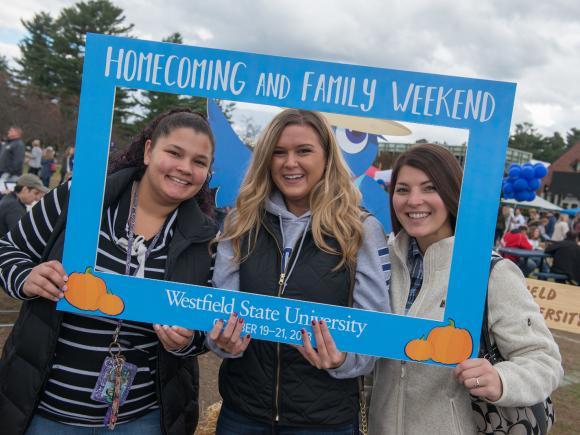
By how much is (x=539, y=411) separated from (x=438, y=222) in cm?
84

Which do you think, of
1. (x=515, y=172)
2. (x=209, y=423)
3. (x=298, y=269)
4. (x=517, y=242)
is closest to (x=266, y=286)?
(x=298, y=269)

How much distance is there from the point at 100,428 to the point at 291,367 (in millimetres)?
831

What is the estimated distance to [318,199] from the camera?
1961 mm

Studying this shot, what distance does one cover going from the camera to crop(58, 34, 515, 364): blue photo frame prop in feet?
5.81

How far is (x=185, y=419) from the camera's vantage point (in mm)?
2145

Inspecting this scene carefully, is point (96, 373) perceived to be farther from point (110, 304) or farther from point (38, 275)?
point (38, 275)

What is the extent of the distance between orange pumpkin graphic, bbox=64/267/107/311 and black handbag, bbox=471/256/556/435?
4.88ft

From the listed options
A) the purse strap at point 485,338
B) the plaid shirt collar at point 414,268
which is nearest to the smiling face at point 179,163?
the plaid shirt collar at point 414,268

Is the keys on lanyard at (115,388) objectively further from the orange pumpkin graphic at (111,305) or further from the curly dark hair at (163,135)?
the curly dark hair at (163,135)

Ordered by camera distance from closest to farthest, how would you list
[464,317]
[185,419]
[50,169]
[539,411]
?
1. [464,317]
2. [539,411]
3. [185,419]
4. [50,169]

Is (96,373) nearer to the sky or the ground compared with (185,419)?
nearer to the sky

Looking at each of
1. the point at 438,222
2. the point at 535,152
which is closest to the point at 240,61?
the point at 438,222

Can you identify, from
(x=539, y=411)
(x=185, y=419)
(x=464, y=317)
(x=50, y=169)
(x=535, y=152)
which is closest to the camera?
(x=464, y=317)

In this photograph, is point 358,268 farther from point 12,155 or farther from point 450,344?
point 12,155
